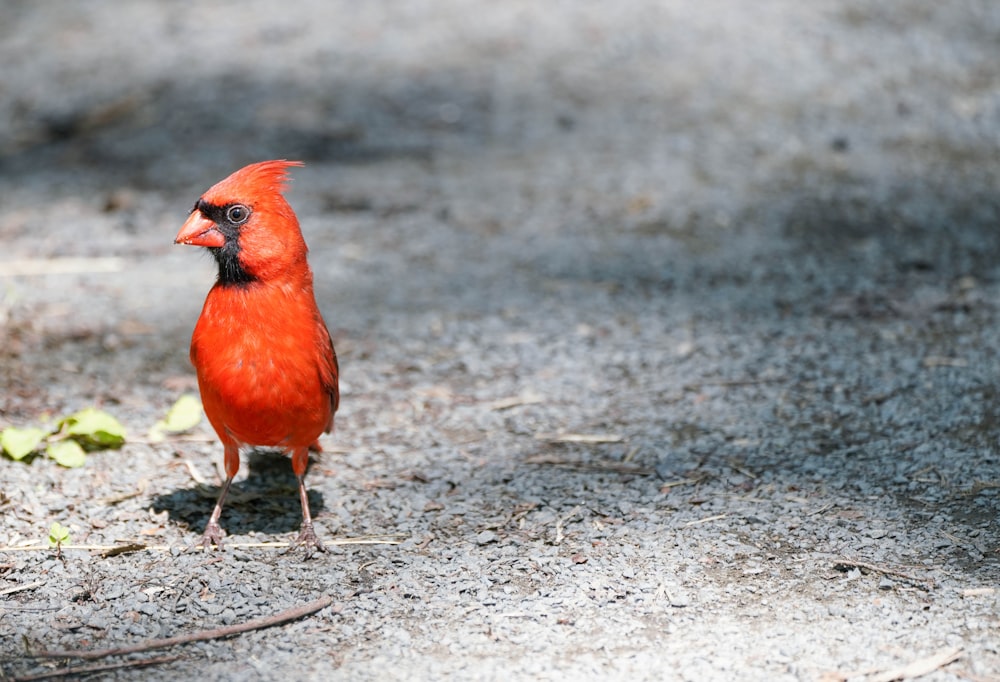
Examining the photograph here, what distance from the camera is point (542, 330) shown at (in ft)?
16.4

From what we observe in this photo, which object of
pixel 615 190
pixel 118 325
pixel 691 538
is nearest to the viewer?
pixel 691 538

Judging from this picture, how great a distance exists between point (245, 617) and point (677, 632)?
45.5 inches

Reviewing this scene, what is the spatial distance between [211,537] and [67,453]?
2.35 ft

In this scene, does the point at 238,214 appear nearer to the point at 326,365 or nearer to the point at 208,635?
the point at 326,365

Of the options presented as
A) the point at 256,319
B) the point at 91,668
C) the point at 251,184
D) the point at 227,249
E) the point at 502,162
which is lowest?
the point at 91,668

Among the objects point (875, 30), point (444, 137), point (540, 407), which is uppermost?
point (875, 30)

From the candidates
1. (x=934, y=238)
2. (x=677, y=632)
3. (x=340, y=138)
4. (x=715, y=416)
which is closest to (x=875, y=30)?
(x=934, y=238)

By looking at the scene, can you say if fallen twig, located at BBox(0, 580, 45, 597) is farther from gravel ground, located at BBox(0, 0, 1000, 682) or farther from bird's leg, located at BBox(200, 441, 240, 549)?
bird's leg, located at BBox(200, 441, 240, 549)

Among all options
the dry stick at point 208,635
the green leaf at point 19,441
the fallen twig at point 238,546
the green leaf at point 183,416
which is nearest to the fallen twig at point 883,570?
the fallen twig at point 238,546

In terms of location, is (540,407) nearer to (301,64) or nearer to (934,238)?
(934,238)

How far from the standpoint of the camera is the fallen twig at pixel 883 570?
120 inches

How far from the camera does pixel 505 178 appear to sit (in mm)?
6574

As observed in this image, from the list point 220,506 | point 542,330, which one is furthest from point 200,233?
point 542,330

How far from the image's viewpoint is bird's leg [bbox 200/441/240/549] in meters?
3.39
